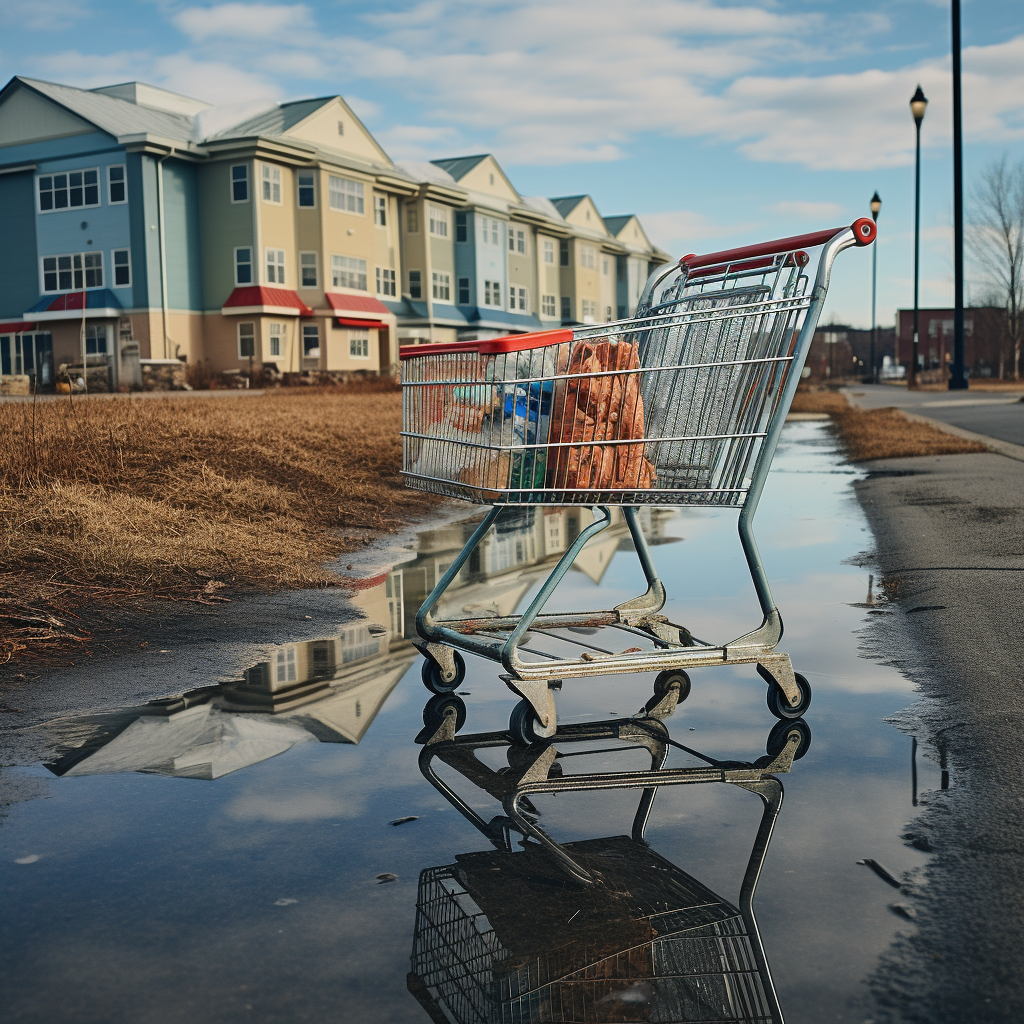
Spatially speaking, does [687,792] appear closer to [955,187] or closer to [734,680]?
[734,680]

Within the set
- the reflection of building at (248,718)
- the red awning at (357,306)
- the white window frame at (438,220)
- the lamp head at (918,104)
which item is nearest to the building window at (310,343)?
the red awning at (357,306)

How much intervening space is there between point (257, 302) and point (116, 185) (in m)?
7.17

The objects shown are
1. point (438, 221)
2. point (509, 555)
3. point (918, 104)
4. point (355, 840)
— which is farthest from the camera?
point (438, 221)

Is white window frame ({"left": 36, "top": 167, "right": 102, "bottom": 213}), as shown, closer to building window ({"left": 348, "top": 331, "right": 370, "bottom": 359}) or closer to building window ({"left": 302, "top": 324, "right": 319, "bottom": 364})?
building window ({"left": 302, "top": 324, "right": 319, "bottom": 364})

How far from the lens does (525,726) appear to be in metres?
3.89

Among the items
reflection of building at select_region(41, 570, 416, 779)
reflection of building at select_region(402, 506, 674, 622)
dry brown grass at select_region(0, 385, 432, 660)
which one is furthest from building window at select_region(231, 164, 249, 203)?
reflection of building at select_region(41, 570, 416, 779)

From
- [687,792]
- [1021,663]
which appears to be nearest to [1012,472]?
[1021,663]

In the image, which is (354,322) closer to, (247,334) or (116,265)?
(247,334)

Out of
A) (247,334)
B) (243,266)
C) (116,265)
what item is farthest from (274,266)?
(116,265)

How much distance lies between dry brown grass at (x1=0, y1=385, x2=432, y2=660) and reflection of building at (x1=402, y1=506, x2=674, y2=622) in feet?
1.99

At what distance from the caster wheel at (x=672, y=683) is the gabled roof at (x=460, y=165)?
62275 mm

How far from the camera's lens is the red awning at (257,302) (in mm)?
45875

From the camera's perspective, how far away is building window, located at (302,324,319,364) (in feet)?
163

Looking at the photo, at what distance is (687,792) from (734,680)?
4.82ft
